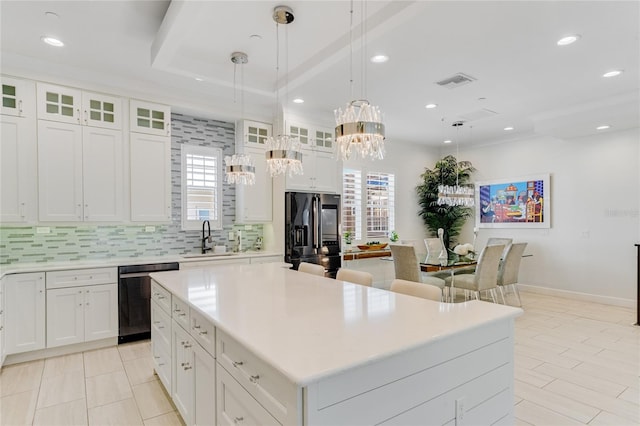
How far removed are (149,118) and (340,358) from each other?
13.5 ft

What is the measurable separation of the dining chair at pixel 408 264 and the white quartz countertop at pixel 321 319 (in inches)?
82.9

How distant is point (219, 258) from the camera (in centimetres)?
440

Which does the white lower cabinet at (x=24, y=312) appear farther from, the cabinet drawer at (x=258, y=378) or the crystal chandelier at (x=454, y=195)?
the crystal chandelier at (x=454, y=195)

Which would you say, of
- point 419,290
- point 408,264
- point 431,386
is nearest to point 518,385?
point 419,290

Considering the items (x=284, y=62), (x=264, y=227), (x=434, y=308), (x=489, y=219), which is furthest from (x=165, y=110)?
(x=489, y=219)

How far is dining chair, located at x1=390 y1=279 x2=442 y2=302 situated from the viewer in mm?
2154

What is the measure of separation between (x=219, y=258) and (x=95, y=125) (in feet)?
6.79

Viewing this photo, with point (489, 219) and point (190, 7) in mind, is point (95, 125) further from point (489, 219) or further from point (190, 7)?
point (489, 219)

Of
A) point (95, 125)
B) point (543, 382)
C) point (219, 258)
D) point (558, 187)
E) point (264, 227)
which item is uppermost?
point (95, 125)

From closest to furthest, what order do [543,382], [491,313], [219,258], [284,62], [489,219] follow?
[491,313], [543,382], [284,62], [219,258], [489,219]

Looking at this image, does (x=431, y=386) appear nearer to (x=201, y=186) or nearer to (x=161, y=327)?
(x=161, y=327)

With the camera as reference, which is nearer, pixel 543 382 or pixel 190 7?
pixel 190 7

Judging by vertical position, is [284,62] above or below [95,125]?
above

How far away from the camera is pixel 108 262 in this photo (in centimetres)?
386
